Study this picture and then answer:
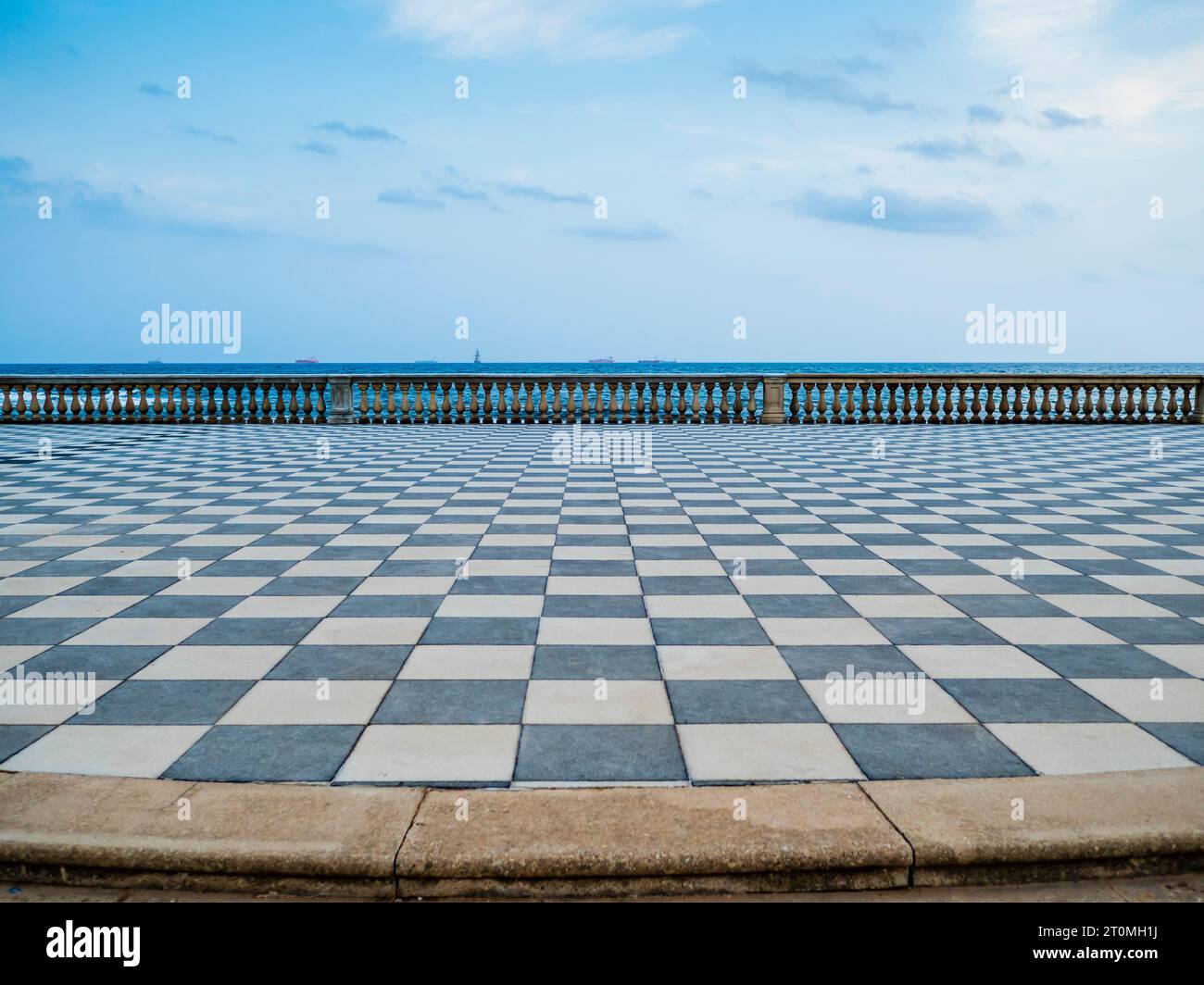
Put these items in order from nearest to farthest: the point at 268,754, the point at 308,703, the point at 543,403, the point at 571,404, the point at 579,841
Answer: the point at 579,841, the point at 268,754, the point at 308,703, the point at 543,403, the point at 571,404

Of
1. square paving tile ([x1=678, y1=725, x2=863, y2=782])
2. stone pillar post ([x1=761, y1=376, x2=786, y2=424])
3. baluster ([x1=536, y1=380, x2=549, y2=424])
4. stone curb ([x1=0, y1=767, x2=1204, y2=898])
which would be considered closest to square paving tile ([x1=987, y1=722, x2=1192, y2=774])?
stone curb ([x1=0, y1=767, x2=1204, y2=898])

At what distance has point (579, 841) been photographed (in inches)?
88.9

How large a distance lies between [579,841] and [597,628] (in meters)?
1.94

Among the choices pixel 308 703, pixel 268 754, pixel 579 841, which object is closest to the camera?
pixel 579 841

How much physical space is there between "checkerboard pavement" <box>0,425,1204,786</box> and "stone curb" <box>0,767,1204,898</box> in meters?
→ 0.25

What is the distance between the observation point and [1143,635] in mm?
4074

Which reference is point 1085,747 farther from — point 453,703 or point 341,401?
point 341,401

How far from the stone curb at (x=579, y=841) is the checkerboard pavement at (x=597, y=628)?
0.25 metres

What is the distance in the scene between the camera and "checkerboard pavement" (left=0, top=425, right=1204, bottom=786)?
2.88m

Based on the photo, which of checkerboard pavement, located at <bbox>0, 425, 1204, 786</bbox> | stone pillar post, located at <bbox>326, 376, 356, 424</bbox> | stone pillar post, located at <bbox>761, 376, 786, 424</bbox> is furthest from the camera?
stone pillar post, located at <bbox>761, 376, 786, 424</bbox>

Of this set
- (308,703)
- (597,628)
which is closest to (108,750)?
(308,703)

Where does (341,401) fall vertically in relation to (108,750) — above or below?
above

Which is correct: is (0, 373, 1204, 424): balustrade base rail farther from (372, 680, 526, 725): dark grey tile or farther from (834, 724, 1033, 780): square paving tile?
(834, 724, 1033, 780): square paving tile

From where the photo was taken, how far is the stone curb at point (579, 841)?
220cm
